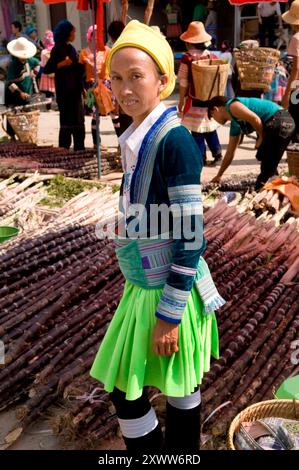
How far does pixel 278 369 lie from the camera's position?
2689mm

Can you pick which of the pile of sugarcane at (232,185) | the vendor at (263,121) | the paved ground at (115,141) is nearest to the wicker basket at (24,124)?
the paved ground at (115,141)

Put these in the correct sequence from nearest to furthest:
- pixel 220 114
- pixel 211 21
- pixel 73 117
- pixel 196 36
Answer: pixel 220 114 < pixel 196 36 < pixel 73 117 < pixel 211 21

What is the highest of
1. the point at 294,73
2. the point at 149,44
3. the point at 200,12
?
the point at 149,44

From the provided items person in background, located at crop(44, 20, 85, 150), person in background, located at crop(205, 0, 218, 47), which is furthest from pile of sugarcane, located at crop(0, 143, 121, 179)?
person in background, located at crop(205, 0, 218, 47)

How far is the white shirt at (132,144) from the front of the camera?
172 cm

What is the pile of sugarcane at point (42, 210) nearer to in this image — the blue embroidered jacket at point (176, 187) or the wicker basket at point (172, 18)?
the blue embroidered jacket at point (176, 187)

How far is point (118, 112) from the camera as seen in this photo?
22.6 feet

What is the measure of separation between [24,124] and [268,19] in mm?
6874

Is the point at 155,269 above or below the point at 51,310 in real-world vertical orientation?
above

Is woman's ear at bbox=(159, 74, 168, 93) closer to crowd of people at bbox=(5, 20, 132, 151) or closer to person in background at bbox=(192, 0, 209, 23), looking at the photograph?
crowd of people at bbox=(5, 20, 132, 151)

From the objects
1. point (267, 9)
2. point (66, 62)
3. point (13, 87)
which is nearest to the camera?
point (66, 62)

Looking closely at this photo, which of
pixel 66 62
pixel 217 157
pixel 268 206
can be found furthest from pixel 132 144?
pixel 66 62

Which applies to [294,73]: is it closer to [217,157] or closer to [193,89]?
[193,89]
